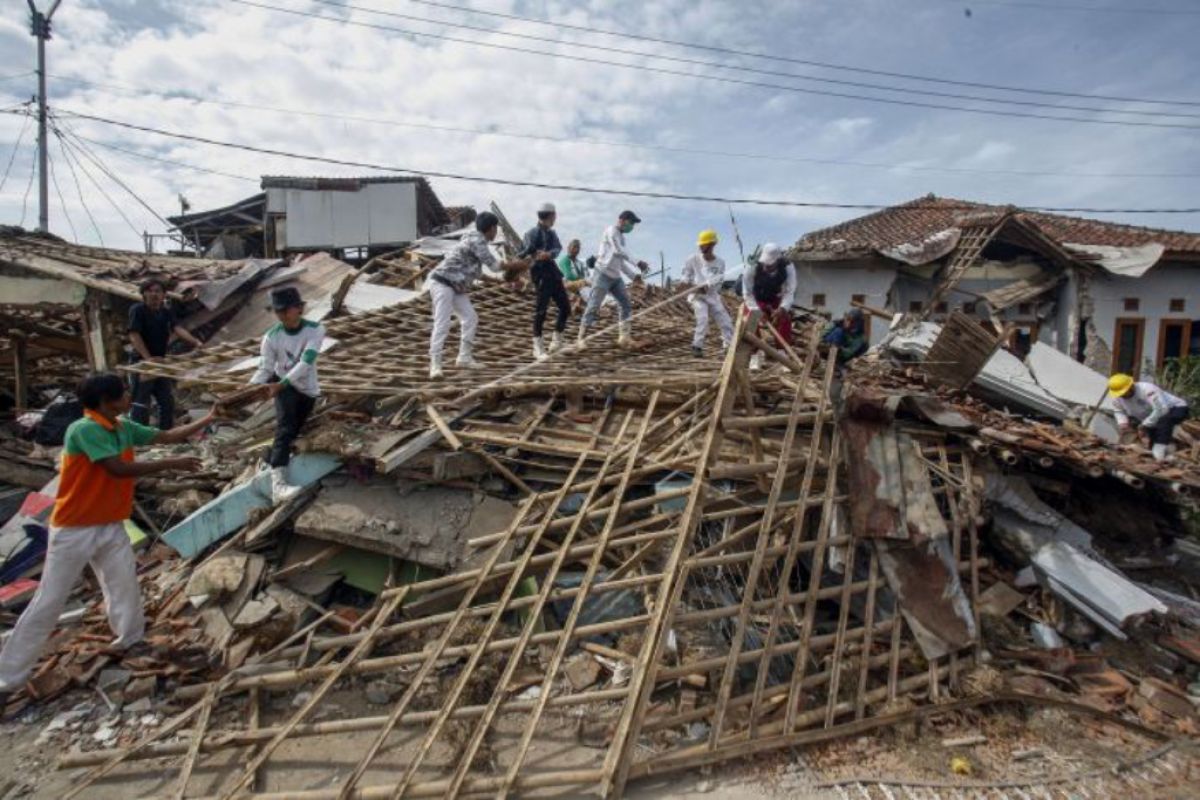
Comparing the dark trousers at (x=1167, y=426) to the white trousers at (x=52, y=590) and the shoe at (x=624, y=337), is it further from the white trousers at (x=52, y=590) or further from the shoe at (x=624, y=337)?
the white trousers at (x=52, y=590)

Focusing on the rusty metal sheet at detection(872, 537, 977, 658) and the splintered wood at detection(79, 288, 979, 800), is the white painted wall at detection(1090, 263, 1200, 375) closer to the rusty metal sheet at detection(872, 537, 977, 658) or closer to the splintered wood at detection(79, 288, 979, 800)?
the splintered wood at detection(79, 288, 979, 800)

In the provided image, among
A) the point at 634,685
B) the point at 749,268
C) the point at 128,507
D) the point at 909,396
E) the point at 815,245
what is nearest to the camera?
the point at 634,685

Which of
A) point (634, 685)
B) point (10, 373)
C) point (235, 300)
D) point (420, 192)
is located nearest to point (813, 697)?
point (634, 685)

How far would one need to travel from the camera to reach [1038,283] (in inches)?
587

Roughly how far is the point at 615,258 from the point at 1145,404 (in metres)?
6.56

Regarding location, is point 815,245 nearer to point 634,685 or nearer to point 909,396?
point 909,396

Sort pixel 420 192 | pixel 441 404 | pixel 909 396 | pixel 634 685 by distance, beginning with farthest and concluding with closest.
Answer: pixel 420 192 → pixel 441 404 → pixel 909 396 → pixel 634 685

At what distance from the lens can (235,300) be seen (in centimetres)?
992

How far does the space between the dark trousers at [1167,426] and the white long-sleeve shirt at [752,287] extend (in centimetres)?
442

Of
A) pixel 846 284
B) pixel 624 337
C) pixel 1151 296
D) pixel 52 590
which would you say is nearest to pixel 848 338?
pixel 624 337

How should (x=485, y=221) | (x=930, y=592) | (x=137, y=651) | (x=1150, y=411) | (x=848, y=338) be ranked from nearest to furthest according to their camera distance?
(x=137, y=651), (x=930, y=592), (x=485, y=221), (x=1150, y=411), (x=848, y=338)

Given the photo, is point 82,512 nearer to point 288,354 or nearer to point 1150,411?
point 288,354

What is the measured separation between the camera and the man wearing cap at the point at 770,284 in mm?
7168

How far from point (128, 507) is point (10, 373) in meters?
10.0
